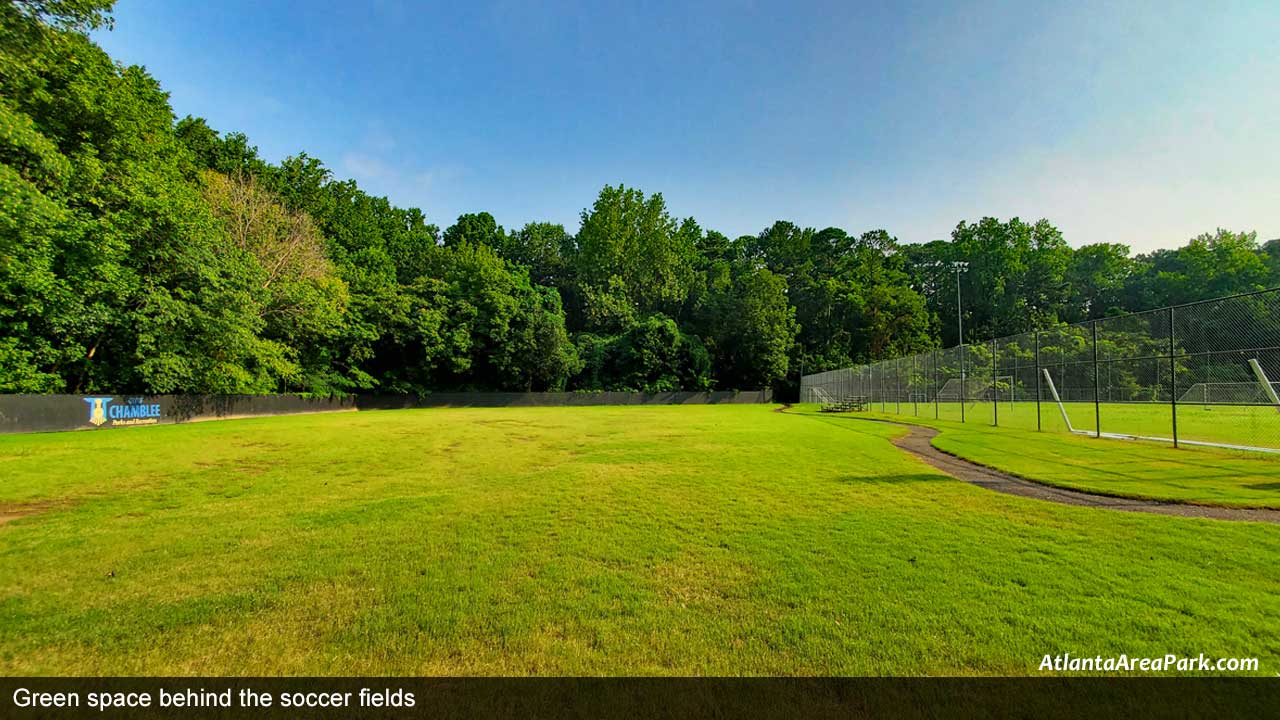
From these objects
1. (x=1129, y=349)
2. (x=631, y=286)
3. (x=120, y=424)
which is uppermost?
(x=631, y=286)

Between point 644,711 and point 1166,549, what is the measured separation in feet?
16.0

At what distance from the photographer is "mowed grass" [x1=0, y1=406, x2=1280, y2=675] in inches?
109

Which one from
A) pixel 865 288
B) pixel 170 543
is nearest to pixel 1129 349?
pixel 170 543

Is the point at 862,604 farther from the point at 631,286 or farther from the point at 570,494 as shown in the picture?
the point at 631,286

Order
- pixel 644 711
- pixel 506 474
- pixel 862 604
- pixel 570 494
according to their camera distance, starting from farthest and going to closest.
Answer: pixel 506 474 < pixel 570 494 < pixel 862 604 < pixel 644 711

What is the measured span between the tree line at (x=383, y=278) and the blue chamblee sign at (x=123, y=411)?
1300 millimetres

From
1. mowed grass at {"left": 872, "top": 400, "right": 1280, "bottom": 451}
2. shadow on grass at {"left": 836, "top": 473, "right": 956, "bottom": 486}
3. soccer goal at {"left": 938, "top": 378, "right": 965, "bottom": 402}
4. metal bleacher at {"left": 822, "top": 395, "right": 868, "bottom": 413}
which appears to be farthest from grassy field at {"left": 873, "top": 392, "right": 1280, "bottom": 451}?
metal bleacher at {"left": 822, "top": 395, "right": 868, "bottom": 413}

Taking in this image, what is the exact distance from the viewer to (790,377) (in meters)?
58.8

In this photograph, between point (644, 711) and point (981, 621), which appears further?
point (981, 621)

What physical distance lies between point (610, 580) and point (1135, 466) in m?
10.3

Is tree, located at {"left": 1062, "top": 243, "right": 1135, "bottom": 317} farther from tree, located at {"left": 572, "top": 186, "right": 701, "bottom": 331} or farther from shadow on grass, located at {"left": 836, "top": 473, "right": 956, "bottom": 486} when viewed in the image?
shadow on grass, located at {"left": 836, "top": 473, "right": 956, "bottom": 486}
